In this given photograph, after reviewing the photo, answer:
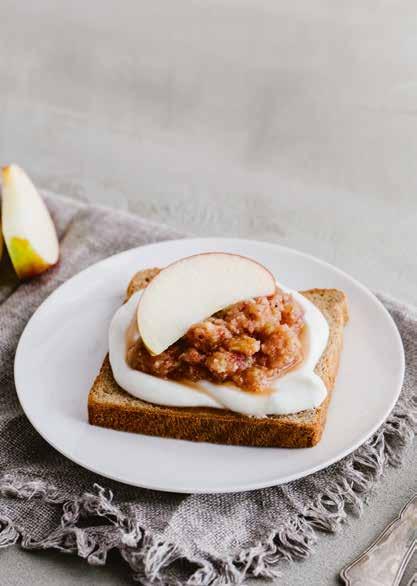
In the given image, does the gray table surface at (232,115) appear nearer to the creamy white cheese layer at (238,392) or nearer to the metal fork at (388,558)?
the creamy white cheese layer at (238,392)

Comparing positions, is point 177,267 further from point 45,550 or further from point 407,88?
point 407,88

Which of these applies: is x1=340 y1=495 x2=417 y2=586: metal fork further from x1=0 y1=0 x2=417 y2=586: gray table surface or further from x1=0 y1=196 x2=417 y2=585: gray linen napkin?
x1=0 y1=0 x2=417 y2=586: gray table surface

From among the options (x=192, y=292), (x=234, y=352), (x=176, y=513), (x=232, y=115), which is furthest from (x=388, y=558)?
(x=232, y=115)

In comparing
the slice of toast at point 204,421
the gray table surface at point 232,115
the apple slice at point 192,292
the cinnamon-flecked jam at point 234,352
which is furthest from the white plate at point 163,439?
the gray table surface at point 232,115

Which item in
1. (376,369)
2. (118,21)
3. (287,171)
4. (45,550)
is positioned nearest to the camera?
(45,550)

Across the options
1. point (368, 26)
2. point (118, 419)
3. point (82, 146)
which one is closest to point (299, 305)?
point (118, 419)

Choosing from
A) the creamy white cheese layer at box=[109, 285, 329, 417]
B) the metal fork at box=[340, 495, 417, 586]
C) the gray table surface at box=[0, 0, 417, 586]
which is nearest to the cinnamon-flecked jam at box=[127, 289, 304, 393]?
the creamy white cheese layer at box=[109, 285, 329, 417]
